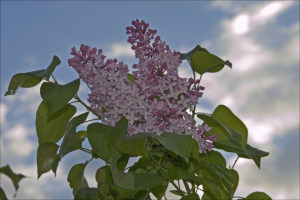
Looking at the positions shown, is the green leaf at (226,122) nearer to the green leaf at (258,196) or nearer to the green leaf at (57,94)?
the green leaf at (258,196)

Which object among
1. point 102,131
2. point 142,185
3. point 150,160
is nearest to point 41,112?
point 102,131

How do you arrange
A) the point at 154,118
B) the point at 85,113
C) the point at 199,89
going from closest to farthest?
the point at 154,118
the point at 199,89
the point at 85,113

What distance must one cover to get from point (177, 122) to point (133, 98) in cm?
15

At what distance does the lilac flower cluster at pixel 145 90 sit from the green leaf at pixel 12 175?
39 centimetres

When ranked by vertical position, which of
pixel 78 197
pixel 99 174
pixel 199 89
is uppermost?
pixel 199 89

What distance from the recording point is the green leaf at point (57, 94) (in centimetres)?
129

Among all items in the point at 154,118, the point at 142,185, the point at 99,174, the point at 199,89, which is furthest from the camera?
the point at 99,174

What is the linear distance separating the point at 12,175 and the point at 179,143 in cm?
40

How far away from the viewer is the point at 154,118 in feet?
4.03

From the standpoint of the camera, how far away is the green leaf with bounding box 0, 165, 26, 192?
0.94m

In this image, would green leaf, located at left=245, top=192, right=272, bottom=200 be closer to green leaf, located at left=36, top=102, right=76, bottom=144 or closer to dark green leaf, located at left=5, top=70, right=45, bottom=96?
green leaf, located at left=36, top=102, right=76, bottom=144

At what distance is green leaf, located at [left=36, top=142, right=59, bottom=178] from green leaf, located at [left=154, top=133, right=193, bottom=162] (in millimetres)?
528

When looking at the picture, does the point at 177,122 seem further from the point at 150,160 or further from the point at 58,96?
the point at 58,96

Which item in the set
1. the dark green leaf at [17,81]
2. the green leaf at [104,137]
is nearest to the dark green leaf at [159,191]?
the green leaf at [104,137]
